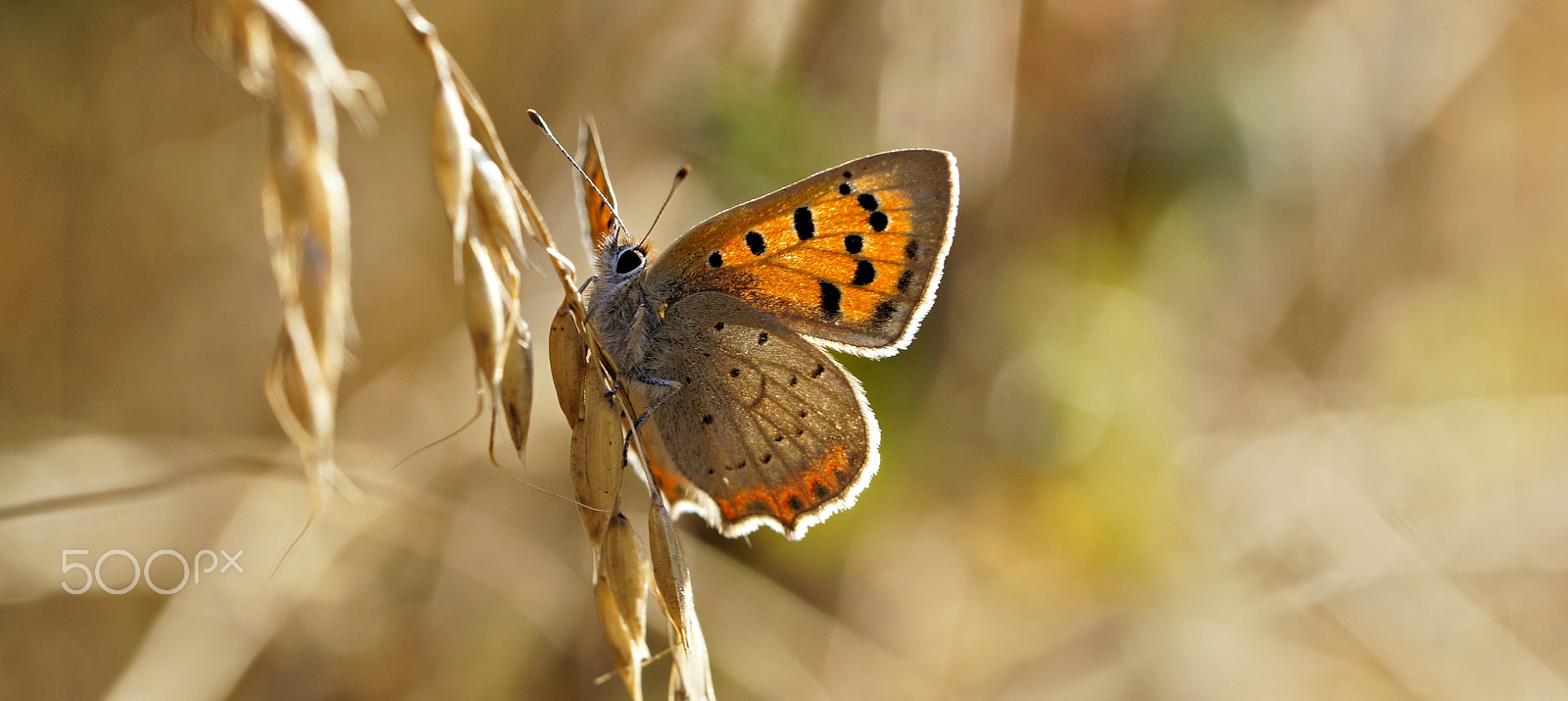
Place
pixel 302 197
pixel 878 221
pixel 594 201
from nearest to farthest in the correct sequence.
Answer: pixel 302 197 < pixel 878 221 < pixel 594 201

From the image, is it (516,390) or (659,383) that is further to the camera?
(659,383)

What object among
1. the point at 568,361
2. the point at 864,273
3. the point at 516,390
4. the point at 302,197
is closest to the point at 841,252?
the point at 864,273

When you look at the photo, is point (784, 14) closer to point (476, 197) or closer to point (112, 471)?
point (476, 197)

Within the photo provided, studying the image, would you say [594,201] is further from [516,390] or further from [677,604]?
[677,604]

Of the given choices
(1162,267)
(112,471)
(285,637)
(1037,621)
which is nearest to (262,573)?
(285,637)

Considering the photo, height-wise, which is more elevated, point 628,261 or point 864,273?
point 864,273

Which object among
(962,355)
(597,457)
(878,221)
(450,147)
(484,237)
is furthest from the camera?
(962,355)
